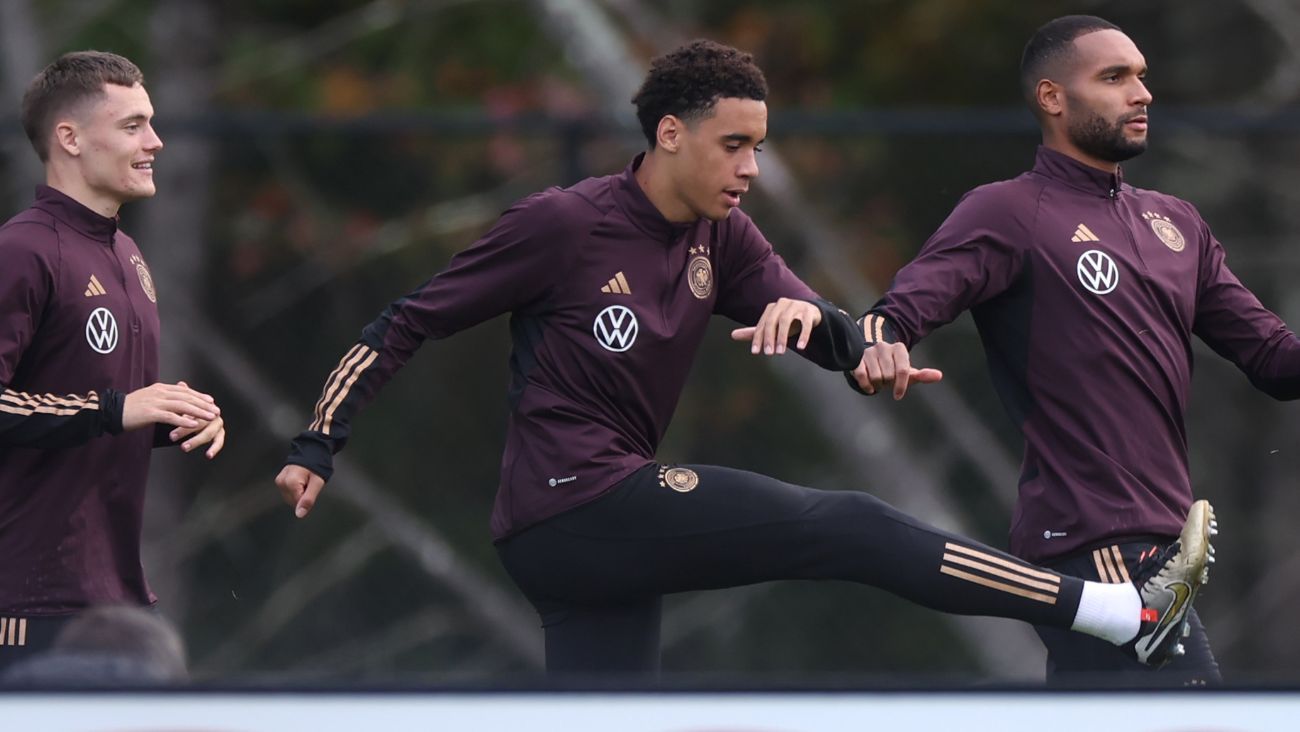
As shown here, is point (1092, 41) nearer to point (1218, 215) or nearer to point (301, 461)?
point (301, 461)

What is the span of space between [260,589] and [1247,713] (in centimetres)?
509

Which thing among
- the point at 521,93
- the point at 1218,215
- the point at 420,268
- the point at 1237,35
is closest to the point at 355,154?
the point at 420,268

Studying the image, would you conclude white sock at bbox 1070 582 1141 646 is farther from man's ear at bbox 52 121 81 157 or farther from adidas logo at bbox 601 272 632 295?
man's ear at bbox 52 121 81 157

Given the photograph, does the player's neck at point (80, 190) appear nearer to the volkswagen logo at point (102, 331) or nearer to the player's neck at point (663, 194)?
the volkswagen logo at point (102, 331)

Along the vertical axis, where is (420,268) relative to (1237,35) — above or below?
below

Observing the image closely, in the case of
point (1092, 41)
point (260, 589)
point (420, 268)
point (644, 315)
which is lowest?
point (260, 589)

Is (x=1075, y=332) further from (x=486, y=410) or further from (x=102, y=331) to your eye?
(x=486, y=410)

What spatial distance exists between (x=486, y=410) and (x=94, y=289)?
3103 millimetres

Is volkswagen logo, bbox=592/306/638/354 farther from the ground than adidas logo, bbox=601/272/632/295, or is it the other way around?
adidas logo, bbox=601/272/632/295

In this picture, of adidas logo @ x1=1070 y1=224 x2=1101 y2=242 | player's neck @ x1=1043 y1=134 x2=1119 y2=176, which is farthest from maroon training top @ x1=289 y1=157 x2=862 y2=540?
player's neck @ x1=1043 y1=134 x2=1119 y2=176

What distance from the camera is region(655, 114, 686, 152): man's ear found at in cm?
436

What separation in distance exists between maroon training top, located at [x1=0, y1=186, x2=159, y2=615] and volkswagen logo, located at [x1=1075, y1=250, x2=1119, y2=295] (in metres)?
2.05

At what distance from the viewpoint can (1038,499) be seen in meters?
4.40

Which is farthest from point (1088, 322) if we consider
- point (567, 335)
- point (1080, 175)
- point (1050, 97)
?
point (567, 335)
